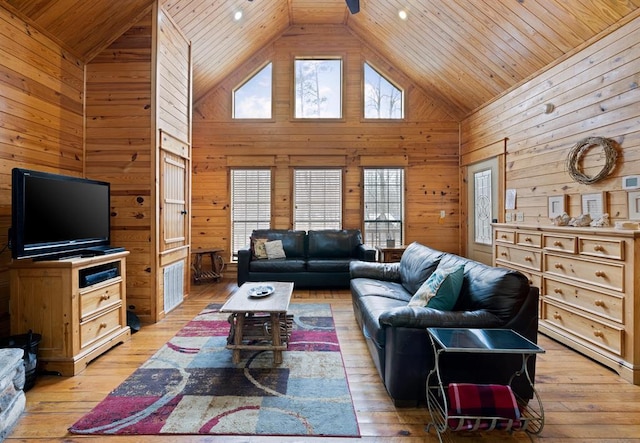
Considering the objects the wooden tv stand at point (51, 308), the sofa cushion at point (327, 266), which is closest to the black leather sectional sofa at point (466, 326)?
the wooden tv stand at point (51, 308)

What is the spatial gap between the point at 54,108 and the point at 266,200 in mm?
3531

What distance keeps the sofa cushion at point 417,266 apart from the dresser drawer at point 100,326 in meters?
2.82

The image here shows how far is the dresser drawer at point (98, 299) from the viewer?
268 cm

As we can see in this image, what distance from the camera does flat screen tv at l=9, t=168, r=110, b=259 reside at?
2.40 m

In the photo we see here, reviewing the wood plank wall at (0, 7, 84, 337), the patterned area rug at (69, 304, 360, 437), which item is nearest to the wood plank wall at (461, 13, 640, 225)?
the patterned area rug at (69, 304, 360, 437)

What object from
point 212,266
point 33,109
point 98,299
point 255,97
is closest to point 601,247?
point 98,299

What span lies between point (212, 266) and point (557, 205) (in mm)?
5287

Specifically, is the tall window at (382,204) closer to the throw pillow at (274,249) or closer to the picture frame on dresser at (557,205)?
the throw pillow at (274,249)

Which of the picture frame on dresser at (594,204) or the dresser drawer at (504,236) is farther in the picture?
the dresser drawer at (504,236)

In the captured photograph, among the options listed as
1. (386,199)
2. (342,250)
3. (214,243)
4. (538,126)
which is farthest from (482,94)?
(214,243)

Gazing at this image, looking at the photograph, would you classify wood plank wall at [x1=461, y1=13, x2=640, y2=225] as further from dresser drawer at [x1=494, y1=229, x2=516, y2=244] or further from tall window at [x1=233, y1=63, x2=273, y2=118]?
tall window at [x1=233, y1=63, x2=273, y2=118]

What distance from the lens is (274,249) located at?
547 centimetres

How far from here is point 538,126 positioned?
13.6 feet

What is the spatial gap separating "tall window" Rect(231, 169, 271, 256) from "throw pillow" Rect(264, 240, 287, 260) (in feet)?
3.01
